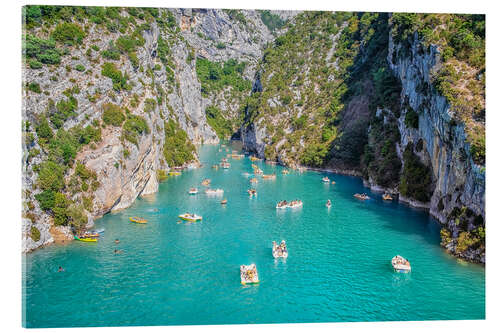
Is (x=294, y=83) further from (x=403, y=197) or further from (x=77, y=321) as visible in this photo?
(x=77, y=321)

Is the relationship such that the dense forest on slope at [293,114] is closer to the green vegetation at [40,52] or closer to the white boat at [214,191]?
the green vegetation at [40,52]

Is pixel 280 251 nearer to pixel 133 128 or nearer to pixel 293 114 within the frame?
pixel 133 128

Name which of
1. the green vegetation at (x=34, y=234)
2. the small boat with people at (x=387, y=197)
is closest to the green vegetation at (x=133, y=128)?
the green vegetation at (x=34, y=234)

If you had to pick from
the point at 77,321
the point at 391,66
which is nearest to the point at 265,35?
the point at 391,66

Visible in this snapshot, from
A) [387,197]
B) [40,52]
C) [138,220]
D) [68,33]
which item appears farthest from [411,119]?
[40,52]

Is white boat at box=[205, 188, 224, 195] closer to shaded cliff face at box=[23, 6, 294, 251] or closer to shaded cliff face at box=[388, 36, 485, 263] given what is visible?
shaded cliff face at box=[23, 6, 294, 251]

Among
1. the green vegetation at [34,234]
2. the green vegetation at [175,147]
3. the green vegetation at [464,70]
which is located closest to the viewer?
the green vegetation at [464,70]
